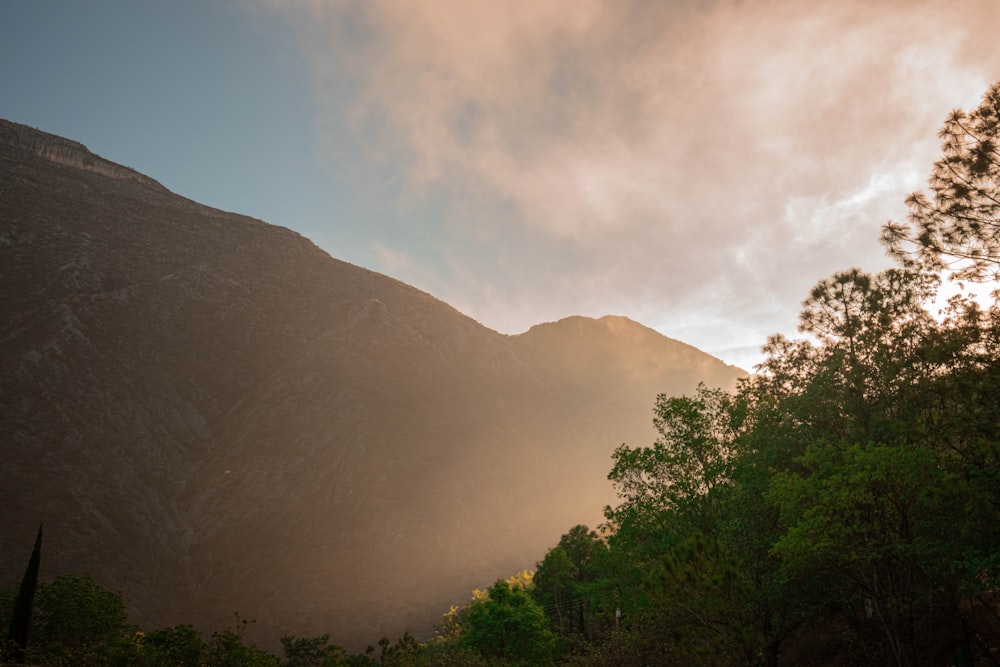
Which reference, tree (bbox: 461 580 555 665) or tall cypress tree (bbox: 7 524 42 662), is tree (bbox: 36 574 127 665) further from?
tree (bbox: 461 580 555 665)

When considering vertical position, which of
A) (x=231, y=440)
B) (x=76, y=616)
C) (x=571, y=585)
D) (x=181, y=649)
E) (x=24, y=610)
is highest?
(x=231, y=440)

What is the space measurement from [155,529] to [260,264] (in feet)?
358

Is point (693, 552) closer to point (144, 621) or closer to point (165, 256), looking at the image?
point (144, 621)

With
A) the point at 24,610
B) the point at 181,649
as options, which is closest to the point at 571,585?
the point at 181,649

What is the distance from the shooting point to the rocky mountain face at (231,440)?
106562 mm

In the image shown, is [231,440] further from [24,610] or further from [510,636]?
[24,610]

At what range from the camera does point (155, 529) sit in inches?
4594

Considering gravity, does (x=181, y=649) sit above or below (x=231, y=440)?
below

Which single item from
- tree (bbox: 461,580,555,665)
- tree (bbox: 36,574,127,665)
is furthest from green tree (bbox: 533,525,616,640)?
tree (bbox: 36,574,127,665)

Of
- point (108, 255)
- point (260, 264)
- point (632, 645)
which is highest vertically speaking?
point (260, 264)

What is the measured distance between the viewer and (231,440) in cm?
14312

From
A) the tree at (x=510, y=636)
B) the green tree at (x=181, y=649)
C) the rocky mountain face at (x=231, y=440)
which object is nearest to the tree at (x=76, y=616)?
the green tree at (x=181, y=649)

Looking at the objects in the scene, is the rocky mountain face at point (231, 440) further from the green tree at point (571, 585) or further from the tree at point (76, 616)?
the tree at point (76, 616)

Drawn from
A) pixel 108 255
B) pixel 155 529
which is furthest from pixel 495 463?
pixel 108 255
